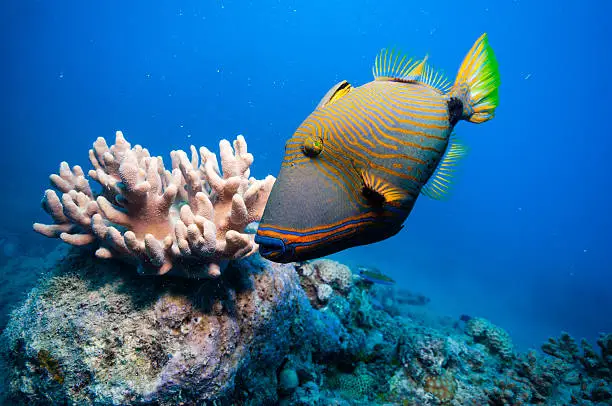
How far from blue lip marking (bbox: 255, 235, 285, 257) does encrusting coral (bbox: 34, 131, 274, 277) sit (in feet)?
4.10

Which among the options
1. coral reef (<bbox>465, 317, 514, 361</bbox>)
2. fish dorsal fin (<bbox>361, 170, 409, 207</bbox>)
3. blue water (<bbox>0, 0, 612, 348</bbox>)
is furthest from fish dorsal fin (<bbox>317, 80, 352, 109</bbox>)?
blue water (<bbox>0, 0, 612, 348</bbox>)

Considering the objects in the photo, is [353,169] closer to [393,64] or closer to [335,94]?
[335,94]

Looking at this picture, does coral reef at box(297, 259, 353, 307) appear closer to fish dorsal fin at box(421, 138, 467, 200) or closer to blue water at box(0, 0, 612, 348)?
fish dorsal fin at box(421, 138, 467, 200)

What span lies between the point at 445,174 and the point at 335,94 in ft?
2.44

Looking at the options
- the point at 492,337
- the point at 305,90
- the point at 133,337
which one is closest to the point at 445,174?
the point at 133,337

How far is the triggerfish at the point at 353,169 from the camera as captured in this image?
3.30 ft

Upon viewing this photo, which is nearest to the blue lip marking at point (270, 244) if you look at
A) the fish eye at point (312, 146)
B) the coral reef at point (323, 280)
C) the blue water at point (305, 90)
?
the fish eye at point (312, 146)

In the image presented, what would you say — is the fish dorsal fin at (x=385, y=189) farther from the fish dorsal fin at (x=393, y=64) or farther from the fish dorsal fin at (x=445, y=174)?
the fish dorsal fin at (x=393, y=64)

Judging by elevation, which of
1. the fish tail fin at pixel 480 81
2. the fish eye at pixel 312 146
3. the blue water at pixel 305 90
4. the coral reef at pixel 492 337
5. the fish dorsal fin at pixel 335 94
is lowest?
the fish eye at pixel 312 146

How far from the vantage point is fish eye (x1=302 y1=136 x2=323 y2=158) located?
1.07 meters

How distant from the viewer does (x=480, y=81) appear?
1.46m

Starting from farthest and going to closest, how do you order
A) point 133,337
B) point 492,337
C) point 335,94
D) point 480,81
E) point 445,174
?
1. point 492,337
2. point 133,337
3. point 445,174
4. point 480,81
5. point 335,94

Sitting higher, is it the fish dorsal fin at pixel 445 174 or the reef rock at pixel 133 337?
the fish dorsal fin at pixel 445 174

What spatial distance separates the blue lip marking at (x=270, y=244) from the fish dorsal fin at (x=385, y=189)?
38 cm
